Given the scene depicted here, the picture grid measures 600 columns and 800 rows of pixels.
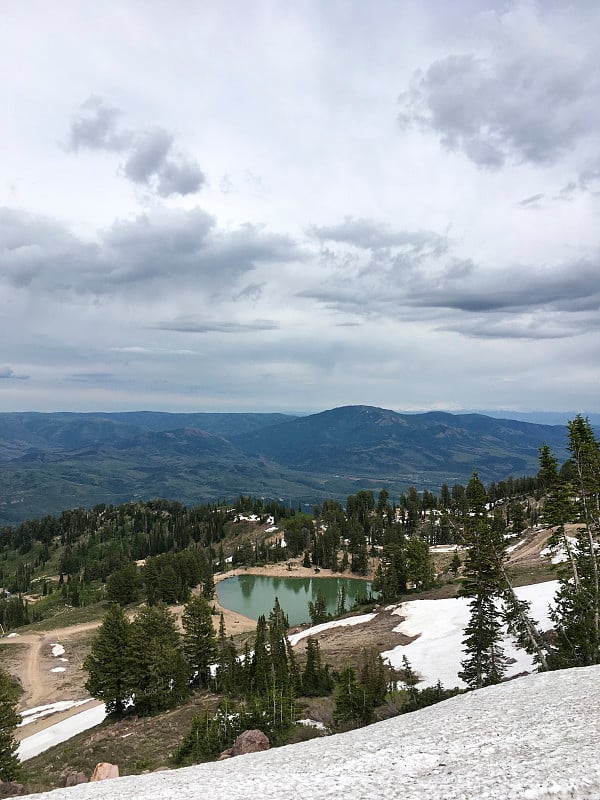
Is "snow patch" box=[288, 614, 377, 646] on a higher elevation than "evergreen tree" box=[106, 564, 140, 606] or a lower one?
higher

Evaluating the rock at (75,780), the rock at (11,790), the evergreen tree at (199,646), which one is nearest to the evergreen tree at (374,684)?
the rock at (75,780)

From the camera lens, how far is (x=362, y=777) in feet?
43.1

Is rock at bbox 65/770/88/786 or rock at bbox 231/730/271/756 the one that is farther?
rock at bbox 231/730/271/756

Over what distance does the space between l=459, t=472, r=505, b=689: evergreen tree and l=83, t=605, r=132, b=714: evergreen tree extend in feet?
102

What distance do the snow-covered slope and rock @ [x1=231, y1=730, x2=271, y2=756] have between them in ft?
20.7

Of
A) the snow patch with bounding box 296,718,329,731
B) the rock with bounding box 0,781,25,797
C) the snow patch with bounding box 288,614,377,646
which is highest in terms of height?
the rock with bounding box 0,781,25,797

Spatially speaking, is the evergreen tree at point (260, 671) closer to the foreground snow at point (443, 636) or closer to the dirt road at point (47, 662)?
the foreground snow at point (443, 636)

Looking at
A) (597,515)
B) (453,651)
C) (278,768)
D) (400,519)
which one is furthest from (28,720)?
(400,519)

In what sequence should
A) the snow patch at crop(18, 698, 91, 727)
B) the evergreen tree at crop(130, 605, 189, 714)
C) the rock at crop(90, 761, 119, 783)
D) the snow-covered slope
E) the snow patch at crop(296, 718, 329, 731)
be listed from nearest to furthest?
1. the snow-covered slope
2. the rock at crop(90, 761, 119, 783)
3. the snow patch at crop(296, 718, 329, 731)
4. the evergreen tree at crop(130, 605, 189, 714)
5. the snow patch at crop(18, 698, 91, 727)

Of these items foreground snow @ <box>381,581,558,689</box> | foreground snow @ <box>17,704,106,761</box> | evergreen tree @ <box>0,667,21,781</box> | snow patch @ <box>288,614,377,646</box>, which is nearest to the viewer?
evergreen tree @ <box>0,667,21,781</box>

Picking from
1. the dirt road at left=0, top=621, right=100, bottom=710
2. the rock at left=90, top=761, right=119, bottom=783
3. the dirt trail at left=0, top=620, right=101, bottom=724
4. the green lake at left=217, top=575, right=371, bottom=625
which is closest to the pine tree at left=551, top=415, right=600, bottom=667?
the rock at left=90, top=761, right=119, bottom=783

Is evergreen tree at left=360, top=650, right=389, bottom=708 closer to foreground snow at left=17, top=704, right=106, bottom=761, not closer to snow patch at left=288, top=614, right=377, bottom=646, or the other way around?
foreground snow at left=17, top=704, right=106, bottom=761

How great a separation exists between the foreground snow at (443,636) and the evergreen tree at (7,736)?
29.9 m

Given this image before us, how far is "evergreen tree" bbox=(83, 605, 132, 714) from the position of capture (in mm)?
43938
